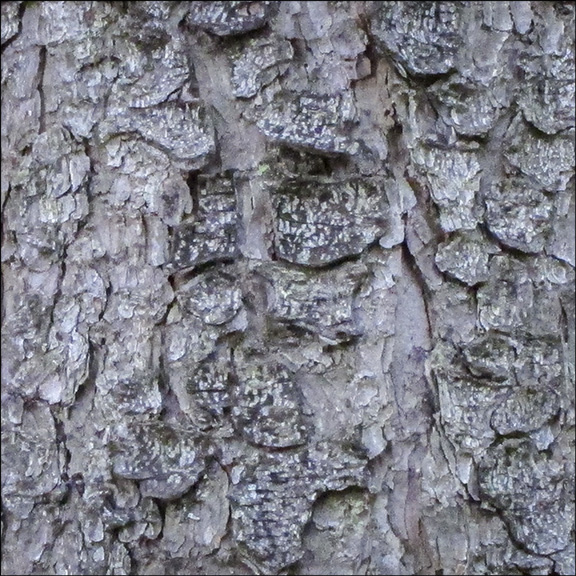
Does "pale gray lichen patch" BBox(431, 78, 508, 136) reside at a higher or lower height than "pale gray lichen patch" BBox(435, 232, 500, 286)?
higher

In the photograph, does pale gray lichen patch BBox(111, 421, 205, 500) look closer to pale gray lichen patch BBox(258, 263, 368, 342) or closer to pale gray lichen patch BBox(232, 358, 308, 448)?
pale gray lichen patch BBox(232, 358, 308, 448)

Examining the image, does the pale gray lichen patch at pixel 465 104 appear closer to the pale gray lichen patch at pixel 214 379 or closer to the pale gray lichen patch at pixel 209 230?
the pale gray lichen patch at pixel 209 230

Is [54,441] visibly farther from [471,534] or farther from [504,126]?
[504,126]

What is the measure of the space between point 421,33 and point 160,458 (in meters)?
0.64

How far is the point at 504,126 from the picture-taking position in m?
1.22

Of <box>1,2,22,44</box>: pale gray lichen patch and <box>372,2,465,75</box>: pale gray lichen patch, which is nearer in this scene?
<box>372,2,465,75</box>: pale gray lichen patch

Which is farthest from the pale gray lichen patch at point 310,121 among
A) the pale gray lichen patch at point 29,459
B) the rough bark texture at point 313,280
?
the pale gray lichen patch at point 29,459

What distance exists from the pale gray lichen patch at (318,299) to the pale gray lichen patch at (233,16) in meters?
0.31

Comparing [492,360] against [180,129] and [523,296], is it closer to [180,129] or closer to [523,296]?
[523,296]

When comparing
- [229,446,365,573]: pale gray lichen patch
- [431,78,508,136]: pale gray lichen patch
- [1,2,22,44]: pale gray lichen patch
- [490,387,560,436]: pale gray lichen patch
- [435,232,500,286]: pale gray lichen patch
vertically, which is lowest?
[229,446,365,573]: pale gray lichen patch

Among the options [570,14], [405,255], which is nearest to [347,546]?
[405,255]

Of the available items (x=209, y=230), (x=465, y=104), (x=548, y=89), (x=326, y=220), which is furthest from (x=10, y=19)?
(x=548, y=89)

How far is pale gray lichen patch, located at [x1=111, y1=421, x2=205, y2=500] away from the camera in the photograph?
4.02 feet

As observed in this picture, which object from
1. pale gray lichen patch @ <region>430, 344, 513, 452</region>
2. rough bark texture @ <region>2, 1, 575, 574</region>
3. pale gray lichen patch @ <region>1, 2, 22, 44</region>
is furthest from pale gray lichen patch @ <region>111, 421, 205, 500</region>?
pale gray lichen patch @ <region>1, 2, 22, 44</region>
